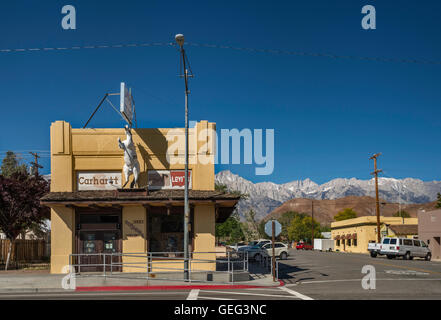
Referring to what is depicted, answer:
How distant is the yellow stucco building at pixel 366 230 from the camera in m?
64.2

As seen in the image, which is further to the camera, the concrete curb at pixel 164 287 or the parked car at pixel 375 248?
the parked car at pixel 375 248

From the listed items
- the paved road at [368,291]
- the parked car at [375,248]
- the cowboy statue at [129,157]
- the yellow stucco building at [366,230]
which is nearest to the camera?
the paved road at [368,291]

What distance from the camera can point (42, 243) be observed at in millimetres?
37969

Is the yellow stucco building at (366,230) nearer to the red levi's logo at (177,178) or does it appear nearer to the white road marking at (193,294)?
the red levi's logo at (177,178)

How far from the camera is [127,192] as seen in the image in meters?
23.5

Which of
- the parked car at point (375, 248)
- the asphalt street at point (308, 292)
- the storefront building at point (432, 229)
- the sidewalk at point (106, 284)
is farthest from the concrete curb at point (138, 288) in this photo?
the storefront building at point (432, 229)

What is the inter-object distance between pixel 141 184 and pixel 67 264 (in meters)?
5.43

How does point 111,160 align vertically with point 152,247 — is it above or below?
above

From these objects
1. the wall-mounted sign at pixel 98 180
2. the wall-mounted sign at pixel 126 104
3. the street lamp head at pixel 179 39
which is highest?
the street lamp head at pixel 179 39

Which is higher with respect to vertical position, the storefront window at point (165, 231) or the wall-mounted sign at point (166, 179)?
the wall-mounted sign at point (166, 179)

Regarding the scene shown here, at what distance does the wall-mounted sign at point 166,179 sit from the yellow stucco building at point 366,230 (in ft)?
155

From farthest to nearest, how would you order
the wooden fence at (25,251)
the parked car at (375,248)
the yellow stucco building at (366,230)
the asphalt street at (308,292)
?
the yellow stucco building at (366,230) < the parked car at (375,248) < the wooden fence at (25,251) < the asphalt street at (308,292)
